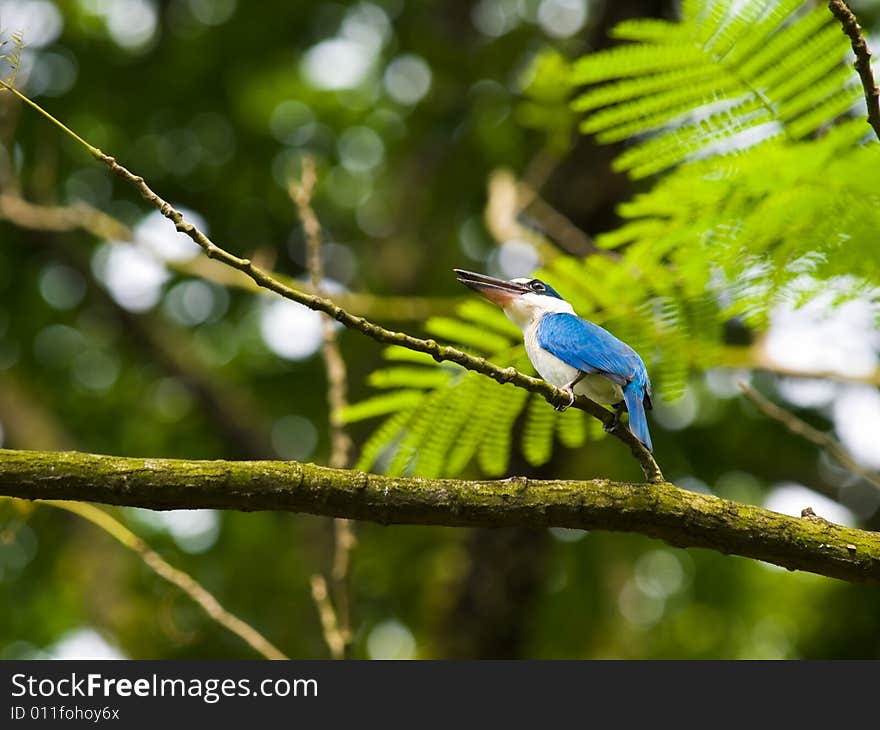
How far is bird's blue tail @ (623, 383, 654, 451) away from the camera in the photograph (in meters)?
3.07

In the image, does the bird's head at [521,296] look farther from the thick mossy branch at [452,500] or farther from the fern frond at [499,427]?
the thick mossy branch at [452,500]

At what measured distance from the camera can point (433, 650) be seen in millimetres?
7016

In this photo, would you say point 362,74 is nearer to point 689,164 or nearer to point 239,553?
point 239,553

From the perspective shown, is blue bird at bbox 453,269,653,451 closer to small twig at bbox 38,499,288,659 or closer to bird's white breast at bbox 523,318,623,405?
bird's white breast at bbox 523,318,623,405

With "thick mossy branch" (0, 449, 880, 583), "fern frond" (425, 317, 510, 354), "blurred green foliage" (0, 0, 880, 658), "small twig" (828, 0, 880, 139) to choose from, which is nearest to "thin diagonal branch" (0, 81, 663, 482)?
"thick mossy branch" (0, 449, 880, 583)

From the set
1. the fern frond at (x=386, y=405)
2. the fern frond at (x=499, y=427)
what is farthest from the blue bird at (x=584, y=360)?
the fern frond at (x=386, y=405)

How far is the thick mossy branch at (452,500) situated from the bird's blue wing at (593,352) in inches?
21.3

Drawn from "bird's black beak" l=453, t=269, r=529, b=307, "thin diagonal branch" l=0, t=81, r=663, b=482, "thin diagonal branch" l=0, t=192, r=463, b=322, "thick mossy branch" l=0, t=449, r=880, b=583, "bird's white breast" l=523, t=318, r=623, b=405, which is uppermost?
"thin diagonal branch" l=0, t=192, r=463, b=322

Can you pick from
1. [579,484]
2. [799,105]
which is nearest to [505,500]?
[579,484]

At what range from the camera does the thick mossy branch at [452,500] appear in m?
2.38

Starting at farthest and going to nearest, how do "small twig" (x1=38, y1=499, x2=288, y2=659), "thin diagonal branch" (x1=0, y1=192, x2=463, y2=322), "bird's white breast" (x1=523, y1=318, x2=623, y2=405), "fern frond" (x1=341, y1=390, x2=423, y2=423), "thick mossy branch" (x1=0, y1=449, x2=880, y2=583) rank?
"thin diagonal branch" (x1=0, y1=192, x2=463, y2=322) < "small twig" (x1=38, y1=499, x2=288, y2=659) < "fern frond" (x1=341, y1=390, x2=423, y2=423) < "bird's white breast" (x1=523, y1=318, x2=623, y2=405) < "thick mossy branch" (x1=0, y1=449, x2=880, y2=583)

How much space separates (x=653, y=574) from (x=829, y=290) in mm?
7378

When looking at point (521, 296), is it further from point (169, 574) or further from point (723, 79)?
point (169, 574)

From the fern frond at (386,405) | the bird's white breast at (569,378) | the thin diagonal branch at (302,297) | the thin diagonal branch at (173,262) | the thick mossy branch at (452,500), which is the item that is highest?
the thin diagonal branch at (173,262)
